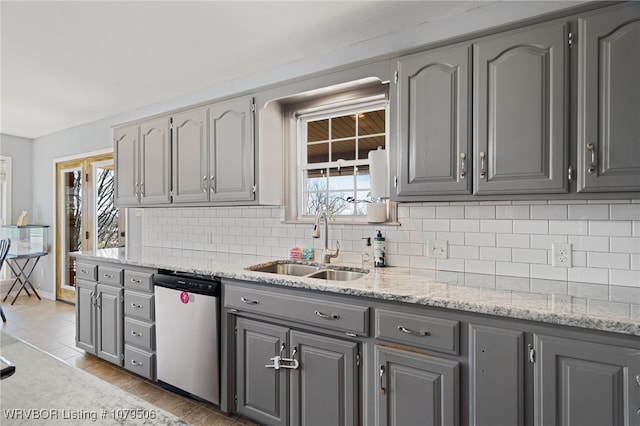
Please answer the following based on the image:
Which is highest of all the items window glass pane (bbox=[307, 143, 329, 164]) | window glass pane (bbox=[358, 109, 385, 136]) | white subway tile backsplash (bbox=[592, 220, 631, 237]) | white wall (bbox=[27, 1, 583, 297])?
white wall (bbox=[27, 1, 583, 297])

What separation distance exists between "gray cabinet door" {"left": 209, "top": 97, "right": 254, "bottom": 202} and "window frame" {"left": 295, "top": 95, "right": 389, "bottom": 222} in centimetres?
44

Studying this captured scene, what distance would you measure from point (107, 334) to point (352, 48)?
3066 mm

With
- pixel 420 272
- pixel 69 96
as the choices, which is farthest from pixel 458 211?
pixel 69 96

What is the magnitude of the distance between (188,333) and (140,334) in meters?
0.62

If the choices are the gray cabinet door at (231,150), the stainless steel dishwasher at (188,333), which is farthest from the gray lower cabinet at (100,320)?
the gray cabinet door at (231,150)

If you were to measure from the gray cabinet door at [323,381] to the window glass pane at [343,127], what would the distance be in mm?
1583

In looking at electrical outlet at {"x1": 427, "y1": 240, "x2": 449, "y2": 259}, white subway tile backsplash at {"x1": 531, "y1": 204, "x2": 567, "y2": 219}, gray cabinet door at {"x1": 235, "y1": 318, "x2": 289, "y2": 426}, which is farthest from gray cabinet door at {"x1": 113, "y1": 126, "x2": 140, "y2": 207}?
white subway tile backsplash at {"x1": 531, "y1": 204, "x2": 567, "y2": 219}

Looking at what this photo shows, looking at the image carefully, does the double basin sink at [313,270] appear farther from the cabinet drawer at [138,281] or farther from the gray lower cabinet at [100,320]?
the gray lower cabinet at [100,320]

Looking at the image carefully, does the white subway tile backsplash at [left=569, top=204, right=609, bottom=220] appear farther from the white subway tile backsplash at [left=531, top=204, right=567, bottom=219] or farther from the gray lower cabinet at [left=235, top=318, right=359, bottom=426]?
the gray lower cabinet at [left=235, top=318, right=359, bottom=426]

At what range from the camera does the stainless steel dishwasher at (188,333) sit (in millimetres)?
2281

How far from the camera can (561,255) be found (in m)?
1.91

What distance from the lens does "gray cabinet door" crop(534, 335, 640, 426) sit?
1267 millimetres

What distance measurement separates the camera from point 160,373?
258 centimetres

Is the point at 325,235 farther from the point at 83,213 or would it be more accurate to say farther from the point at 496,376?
the point at 83,213
